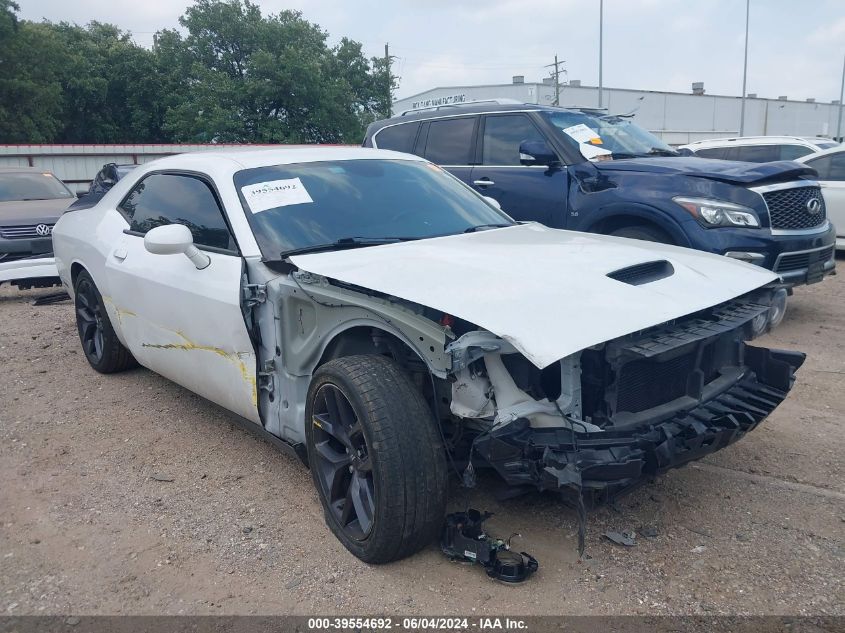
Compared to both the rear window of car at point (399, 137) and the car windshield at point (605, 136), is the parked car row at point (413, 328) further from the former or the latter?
the rear window of car at point (399, 137)

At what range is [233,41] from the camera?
3869 cm

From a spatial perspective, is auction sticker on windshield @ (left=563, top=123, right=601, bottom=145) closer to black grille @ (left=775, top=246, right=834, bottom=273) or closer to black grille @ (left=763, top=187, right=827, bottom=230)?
black grille @ (left=763, top=187, right=827, bottom=230)

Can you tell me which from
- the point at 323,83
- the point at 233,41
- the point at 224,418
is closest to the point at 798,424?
the point at 224,418

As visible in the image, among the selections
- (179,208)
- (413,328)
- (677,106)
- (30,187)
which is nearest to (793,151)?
(179,208)

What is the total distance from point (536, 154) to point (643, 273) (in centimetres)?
345

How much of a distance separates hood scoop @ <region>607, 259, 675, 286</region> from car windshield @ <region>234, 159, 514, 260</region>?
111 cm

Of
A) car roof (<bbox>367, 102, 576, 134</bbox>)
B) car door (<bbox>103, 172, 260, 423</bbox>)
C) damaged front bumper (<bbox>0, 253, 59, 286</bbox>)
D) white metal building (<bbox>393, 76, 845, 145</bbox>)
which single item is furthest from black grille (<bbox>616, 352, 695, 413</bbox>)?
white metal building (<bbox>393, 76, 845, 145</bbox>)

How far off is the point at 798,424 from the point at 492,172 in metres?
3.71

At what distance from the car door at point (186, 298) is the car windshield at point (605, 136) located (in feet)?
12.4

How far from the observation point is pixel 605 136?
22.0 feet

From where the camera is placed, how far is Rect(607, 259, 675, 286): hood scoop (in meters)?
2.88

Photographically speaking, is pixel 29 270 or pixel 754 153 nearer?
pixel 29 270

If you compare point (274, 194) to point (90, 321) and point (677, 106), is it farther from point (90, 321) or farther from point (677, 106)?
point (677, 106)

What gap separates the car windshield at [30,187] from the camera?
32.3ft
